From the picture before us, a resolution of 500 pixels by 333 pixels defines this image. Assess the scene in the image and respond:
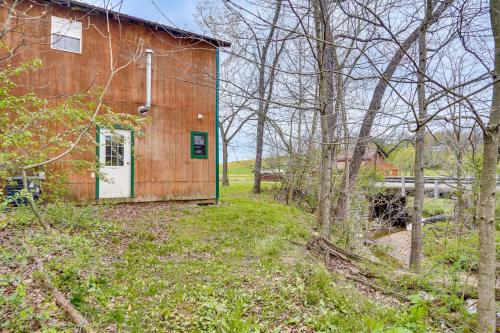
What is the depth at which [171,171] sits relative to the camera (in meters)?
8.48

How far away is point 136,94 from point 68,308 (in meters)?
6.41

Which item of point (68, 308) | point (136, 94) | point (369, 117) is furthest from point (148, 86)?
point (68, 308)

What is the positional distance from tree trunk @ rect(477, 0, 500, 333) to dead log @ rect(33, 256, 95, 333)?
2.77m

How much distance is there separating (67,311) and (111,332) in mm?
412

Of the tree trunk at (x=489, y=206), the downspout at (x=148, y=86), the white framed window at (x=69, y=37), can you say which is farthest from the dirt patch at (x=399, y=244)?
the white framed window at (x=69, y=37)

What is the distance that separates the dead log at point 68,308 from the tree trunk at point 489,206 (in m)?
2.77

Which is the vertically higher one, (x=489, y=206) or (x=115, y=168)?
(x=115, y=168)

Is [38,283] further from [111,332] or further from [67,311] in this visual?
[111,332]

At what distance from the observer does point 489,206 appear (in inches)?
81.0

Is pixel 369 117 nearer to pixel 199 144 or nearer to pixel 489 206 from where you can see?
pixel 489 206

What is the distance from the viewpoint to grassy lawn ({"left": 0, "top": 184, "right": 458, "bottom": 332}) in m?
2.69

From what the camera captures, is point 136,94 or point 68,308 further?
point 136,94

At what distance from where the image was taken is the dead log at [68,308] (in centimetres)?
239

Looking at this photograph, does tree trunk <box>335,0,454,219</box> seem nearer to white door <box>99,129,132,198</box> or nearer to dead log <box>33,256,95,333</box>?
dead log <box>33,256,95,333</box>
